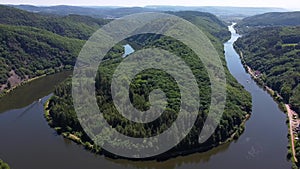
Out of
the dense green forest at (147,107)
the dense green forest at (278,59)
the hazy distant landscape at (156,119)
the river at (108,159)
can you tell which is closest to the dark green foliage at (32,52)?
the hazy distant landscape at (156,119)

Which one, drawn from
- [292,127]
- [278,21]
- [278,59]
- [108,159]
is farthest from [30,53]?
[278,21]

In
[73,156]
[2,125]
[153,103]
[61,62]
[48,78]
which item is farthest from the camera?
[61,62]

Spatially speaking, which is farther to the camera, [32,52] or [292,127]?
[32,52]

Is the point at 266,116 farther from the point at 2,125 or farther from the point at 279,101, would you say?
the point at 2,125

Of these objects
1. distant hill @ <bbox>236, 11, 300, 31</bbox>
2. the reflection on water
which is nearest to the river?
the reflection on water

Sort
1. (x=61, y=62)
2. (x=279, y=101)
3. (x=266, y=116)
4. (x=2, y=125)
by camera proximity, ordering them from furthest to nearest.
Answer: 1. (x=61, y=62)
2. (x=279, y=101)
3. (x=266, y=116)
4. (x=2, y=125)

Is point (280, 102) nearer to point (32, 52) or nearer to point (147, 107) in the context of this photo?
point (147, 107)

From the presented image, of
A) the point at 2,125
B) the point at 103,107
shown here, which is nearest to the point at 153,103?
the point at 103,107
